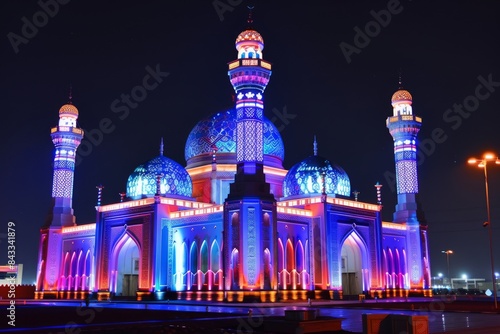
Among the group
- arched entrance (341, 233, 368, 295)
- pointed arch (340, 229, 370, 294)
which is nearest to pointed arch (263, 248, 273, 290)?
pointed arch (340, 229, 370, 294)

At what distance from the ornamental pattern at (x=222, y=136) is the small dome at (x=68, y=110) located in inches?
355

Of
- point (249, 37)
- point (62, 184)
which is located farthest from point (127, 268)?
point (249, 37)

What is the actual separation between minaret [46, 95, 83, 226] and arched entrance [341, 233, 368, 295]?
18.7m

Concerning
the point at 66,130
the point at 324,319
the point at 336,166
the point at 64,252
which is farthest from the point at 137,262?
the point at 324,319

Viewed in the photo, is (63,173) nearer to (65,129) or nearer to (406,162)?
(65,129)

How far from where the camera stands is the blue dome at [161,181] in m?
36.4

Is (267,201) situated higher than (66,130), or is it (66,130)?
(66,130)

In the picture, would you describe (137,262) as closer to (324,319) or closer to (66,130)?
(66,130)

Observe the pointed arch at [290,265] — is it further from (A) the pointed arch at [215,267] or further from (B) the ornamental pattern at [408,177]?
(B) the ornamental pattern at [408,177]

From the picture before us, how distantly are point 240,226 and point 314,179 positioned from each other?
8.20 m

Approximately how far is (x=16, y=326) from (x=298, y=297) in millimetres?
19139

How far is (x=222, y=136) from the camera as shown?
39.7 m

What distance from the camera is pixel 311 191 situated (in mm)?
35969

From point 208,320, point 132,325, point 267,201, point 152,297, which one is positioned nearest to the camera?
point 132,325
